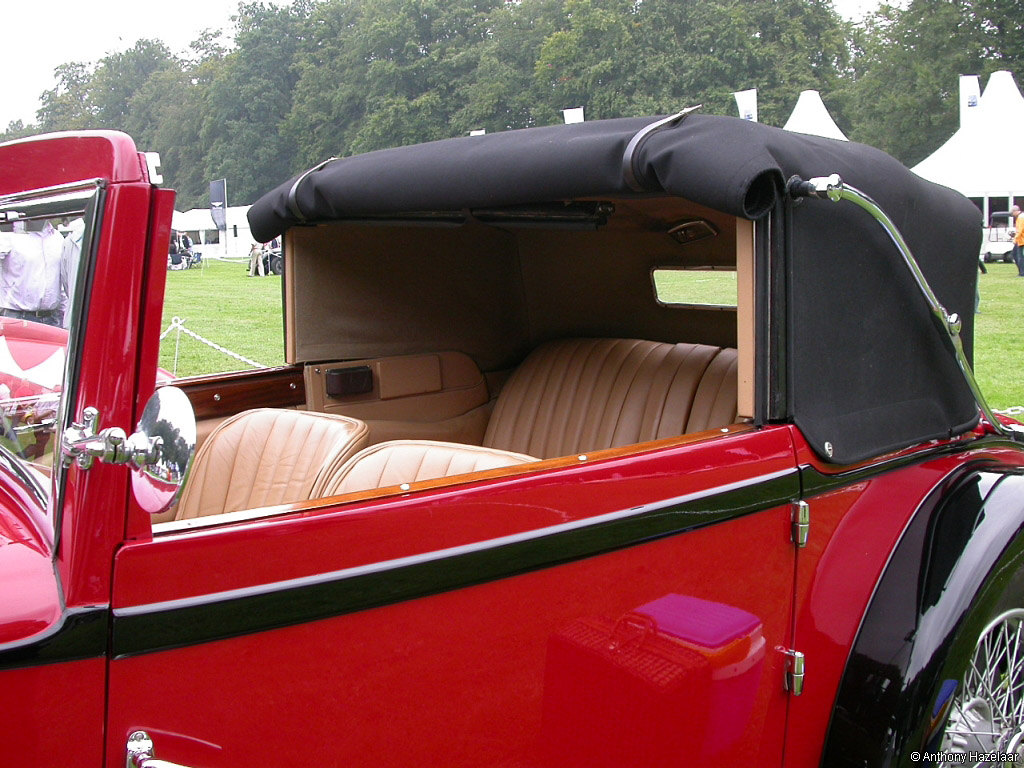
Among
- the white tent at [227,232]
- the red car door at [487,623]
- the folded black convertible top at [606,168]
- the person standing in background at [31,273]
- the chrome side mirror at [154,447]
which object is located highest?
the white tent at [227,232]

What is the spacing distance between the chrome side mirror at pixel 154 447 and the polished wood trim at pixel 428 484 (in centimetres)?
15

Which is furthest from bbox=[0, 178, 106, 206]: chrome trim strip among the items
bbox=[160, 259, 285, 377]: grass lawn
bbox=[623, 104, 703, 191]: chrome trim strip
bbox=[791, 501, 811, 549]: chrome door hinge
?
bbox=[160, 259, 285, 377]: grass lawn

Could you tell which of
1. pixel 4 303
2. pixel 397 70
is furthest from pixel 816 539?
pixel 397 70

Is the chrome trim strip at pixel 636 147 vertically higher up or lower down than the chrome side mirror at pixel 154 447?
higher up

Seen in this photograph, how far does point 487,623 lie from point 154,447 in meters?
0.62

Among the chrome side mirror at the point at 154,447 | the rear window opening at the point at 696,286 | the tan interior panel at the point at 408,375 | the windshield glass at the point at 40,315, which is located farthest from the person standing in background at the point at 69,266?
the rear window opening at the point at 696,286

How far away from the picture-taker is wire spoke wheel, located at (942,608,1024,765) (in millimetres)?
2172

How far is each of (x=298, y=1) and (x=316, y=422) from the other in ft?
253

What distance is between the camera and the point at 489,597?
4.92 ft

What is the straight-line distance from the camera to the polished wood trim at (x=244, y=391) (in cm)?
291

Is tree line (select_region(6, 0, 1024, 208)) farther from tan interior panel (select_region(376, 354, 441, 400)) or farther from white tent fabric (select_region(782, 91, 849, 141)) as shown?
tan interior panel (select_region(376, 354, 441, 400))

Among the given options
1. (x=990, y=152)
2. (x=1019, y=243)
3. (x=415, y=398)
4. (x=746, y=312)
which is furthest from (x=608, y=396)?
(x=990, y=152)

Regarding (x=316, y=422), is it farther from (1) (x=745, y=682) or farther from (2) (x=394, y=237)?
(1) (x=745, y=682)

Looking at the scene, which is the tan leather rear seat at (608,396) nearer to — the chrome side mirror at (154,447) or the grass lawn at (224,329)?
the chrome side mirror at (154,447)
